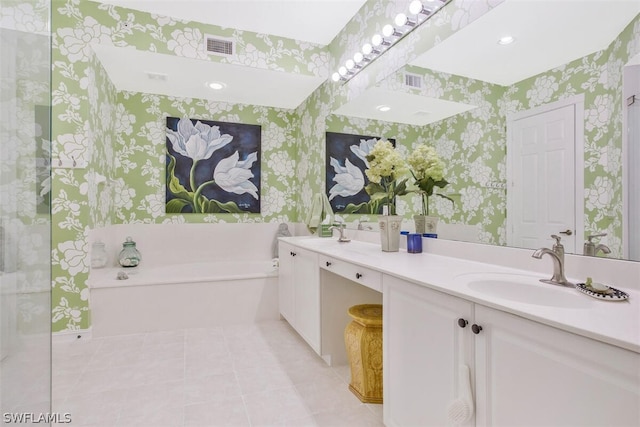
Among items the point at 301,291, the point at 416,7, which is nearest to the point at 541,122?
the point at 416,7

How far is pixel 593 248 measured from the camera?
1171mm

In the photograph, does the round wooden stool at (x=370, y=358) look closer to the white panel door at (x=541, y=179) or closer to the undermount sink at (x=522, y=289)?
the undermount sink at (x=522, y=289)

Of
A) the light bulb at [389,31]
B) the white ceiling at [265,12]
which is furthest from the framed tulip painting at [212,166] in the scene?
the light bulb at [389,31]

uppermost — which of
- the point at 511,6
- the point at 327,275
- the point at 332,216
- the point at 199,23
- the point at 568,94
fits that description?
the point at 199,23

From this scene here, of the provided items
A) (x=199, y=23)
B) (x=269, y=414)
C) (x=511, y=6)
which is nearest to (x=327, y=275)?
(x=269, y=414)

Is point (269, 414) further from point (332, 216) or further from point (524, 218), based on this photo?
point (332, 216)

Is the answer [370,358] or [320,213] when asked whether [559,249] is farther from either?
[320,213]

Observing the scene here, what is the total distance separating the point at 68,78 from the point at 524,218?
319cm

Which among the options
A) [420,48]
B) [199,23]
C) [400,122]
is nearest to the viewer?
[420,48]

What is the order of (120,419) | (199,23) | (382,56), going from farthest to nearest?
(199,23) → (382,56) → (120,419)

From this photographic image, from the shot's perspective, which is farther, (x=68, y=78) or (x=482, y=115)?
(x=68, y=78)

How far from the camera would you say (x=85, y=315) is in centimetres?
259

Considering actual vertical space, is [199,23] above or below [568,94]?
above

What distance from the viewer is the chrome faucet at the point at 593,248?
1.14m
